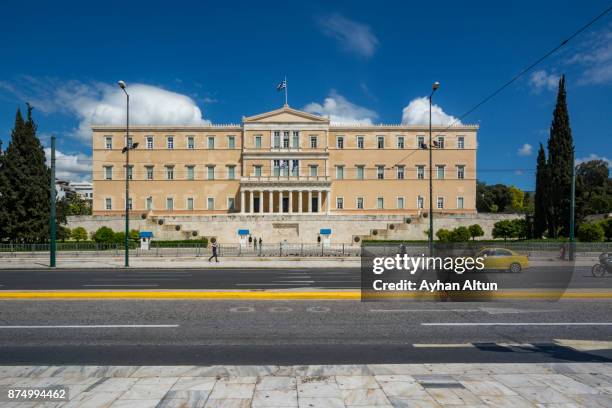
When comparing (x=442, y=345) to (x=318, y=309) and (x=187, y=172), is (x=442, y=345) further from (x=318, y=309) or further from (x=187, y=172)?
(x=187, y=172)

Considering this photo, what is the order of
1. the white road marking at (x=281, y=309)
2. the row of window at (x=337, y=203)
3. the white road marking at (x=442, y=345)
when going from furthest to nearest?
the row of window at (x=337, y=203), the white road marking at (x=281, y=309), the white road marking at (x=442, y=345)

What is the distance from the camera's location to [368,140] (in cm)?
5744

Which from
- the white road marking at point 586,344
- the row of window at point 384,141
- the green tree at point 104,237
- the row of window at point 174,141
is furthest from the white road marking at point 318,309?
the row of window at point 174,141

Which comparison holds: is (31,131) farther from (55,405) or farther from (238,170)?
(55,405)

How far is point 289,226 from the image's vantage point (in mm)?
47062

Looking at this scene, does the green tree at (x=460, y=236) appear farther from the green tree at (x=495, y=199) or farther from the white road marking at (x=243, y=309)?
the green tree at (x=495, y=199)

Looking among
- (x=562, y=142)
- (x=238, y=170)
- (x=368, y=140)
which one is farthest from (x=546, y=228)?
(x=238, y=170)

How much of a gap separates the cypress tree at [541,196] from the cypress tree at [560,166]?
82 cm

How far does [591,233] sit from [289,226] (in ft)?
104

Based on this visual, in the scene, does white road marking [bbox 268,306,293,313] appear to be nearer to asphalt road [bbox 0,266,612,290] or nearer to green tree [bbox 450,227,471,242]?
asphalt road [bbox 0,266,612,290]

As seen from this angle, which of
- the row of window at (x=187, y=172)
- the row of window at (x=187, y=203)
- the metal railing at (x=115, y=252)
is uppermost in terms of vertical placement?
the row of window at (x=187, y=172)

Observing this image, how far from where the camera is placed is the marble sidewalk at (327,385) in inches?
176

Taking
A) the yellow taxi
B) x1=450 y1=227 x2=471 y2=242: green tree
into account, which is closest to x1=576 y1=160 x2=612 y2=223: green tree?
x1=450 y1=227 x2=471 y2=242: green tree

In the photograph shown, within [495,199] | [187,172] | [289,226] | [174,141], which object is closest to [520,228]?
[289,226]
